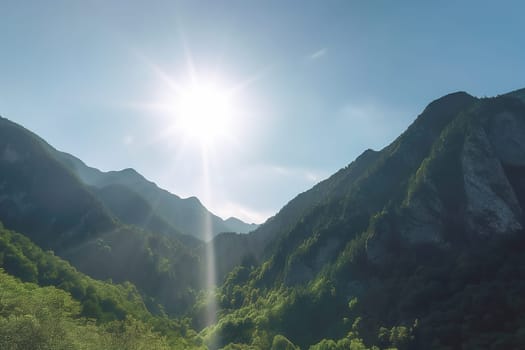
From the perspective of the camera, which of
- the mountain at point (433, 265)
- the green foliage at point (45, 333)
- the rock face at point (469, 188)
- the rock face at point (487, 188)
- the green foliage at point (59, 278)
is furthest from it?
the rock face at point (469, 188)

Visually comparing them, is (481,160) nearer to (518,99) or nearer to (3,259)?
(518,99)

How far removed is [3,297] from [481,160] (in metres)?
166

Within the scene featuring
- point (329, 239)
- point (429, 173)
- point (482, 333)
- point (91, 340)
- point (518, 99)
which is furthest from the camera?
point (329, 239)

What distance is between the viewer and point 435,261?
458ft

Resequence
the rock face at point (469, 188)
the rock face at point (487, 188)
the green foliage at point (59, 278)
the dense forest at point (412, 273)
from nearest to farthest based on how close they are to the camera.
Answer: the dense forest at point (412, 273) < the green foliage at point (59, 278) < the rock face at point (487, 188) < the rock face at point (469, 188)

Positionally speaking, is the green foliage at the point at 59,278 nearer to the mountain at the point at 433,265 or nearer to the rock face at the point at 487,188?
the mountain at the point at 433,265

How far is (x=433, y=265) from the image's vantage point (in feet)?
452

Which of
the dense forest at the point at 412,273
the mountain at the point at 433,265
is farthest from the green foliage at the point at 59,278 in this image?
the mountain at the point at 433,265

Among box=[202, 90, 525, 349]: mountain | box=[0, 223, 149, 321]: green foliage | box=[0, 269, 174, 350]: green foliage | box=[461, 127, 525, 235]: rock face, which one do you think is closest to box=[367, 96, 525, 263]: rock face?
box=[461, 127, 525, 235]: rock face

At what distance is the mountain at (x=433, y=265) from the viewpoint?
10512 cm

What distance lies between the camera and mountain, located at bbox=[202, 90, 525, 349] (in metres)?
105

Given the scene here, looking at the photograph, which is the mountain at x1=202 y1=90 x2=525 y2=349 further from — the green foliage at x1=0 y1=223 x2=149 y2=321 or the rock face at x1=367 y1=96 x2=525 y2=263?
the green foliage at x1=0 y1=223 x2=149 y2=321

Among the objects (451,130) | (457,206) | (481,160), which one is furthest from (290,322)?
(451,130)

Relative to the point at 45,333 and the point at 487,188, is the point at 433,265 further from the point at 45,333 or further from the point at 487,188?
the point at 45,333
